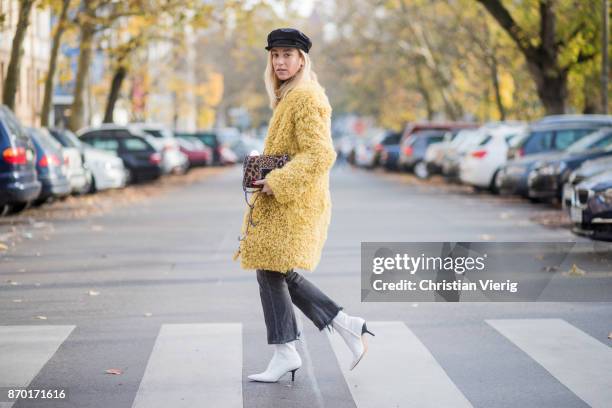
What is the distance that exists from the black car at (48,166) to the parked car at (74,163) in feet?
5.02

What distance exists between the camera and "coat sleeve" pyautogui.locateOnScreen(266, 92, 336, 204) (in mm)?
6434

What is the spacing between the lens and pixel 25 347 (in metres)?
7.86

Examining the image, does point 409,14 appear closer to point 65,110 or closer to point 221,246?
point 65,110

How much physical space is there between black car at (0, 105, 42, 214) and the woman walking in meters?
12.2

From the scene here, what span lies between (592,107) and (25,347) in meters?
37.4

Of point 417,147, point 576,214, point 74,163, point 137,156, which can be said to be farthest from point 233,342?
point 417,147

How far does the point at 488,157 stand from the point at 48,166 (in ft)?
36.4

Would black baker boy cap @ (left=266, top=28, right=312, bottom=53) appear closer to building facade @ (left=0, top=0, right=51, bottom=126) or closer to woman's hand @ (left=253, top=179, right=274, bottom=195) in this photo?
woman's hand @ (left=253, top=179, right=274, bottom=195)

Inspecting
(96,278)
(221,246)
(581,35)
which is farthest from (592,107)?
(96,278)

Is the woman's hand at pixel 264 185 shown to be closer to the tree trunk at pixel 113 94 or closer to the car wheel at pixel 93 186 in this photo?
the car wheel at pixel 93 186

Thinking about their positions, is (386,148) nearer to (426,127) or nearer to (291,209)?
(426,127)

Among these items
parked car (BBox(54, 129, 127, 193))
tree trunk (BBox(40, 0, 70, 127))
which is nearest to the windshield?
parked car (BBox(54, 129, 127, 193))

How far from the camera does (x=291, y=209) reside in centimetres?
660

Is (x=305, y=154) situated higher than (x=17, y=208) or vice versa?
(x=305, y=154)
